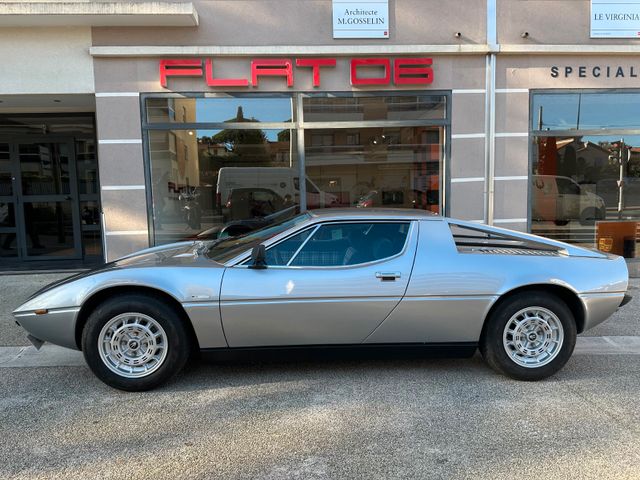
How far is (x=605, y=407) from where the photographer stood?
3510 mm

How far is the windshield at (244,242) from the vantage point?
159 inches

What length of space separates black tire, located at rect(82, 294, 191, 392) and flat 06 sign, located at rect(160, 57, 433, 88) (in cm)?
512

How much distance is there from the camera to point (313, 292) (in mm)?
3789

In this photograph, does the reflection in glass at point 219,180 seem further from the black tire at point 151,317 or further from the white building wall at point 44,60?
the black tire at point 151,317

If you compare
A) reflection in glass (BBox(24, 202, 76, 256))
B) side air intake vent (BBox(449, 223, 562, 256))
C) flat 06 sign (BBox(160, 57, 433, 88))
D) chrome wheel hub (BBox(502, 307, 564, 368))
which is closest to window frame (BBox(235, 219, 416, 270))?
side air intake vent (BBox(449, 223, 562, 256))

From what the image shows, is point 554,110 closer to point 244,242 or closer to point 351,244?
point 351,244

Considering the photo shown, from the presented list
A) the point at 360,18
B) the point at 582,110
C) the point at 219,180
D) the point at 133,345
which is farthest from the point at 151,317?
the point at 582,110

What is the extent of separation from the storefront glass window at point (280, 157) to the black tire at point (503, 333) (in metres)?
A: 4.81

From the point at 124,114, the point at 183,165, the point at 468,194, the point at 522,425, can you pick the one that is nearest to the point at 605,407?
the point at 522,425

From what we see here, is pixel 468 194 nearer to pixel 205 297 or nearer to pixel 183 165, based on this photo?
pixel 183 165

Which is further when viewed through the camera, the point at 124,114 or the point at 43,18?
the point at 124,114

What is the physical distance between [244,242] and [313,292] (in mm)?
854

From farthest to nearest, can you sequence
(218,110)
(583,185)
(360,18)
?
(583,185)
(218,110)
(360,18)

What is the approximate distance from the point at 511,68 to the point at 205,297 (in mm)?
6942
